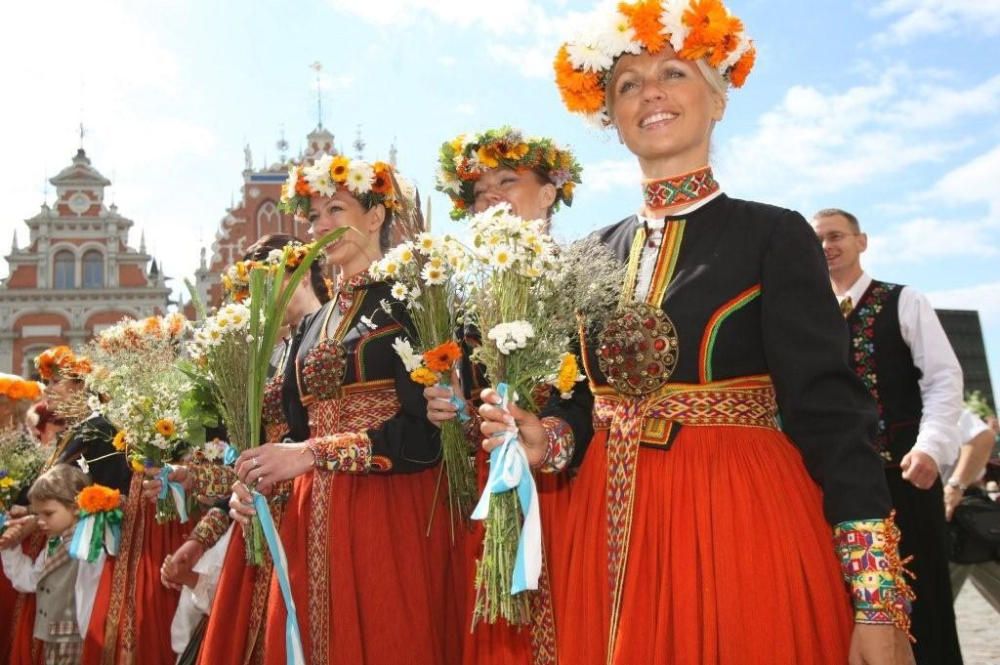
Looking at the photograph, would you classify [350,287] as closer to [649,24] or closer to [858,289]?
[649,24]

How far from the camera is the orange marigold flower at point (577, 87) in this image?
2.64m

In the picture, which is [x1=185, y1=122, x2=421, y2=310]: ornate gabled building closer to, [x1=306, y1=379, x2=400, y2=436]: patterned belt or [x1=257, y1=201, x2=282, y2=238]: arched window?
[x1=257, y1=201, x2=282, y2=238]: arched window

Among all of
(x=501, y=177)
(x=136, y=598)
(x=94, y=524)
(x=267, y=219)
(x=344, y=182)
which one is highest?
(x=267, y=219)

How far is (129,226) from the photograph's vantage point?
36594 mm

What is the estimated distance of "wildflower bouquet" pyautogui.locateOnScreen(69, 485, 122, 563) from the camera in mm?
5434

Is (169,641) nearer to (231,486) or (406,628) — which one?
(231,486)

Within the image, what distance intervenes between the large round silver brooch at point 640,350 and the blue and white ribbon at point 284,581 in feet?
5.12

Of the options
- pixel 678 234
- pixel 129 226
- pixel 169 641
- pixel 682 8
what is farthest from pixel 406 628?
pixel 129 226

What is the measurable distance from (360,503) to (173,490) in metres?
1.94

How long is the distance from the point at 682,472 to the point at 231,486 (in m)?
2.14

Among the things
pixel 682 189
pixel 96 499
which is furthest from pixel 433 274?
pixel 96 499

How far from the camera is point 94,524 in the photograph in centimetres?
550

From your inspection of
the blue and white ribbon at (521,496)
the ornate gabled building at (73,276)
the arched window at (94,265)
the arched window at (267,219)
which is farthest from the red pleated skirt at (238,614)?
the arched window at (267,219)

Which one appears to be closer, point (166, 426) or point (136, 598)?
point (166, 426)
